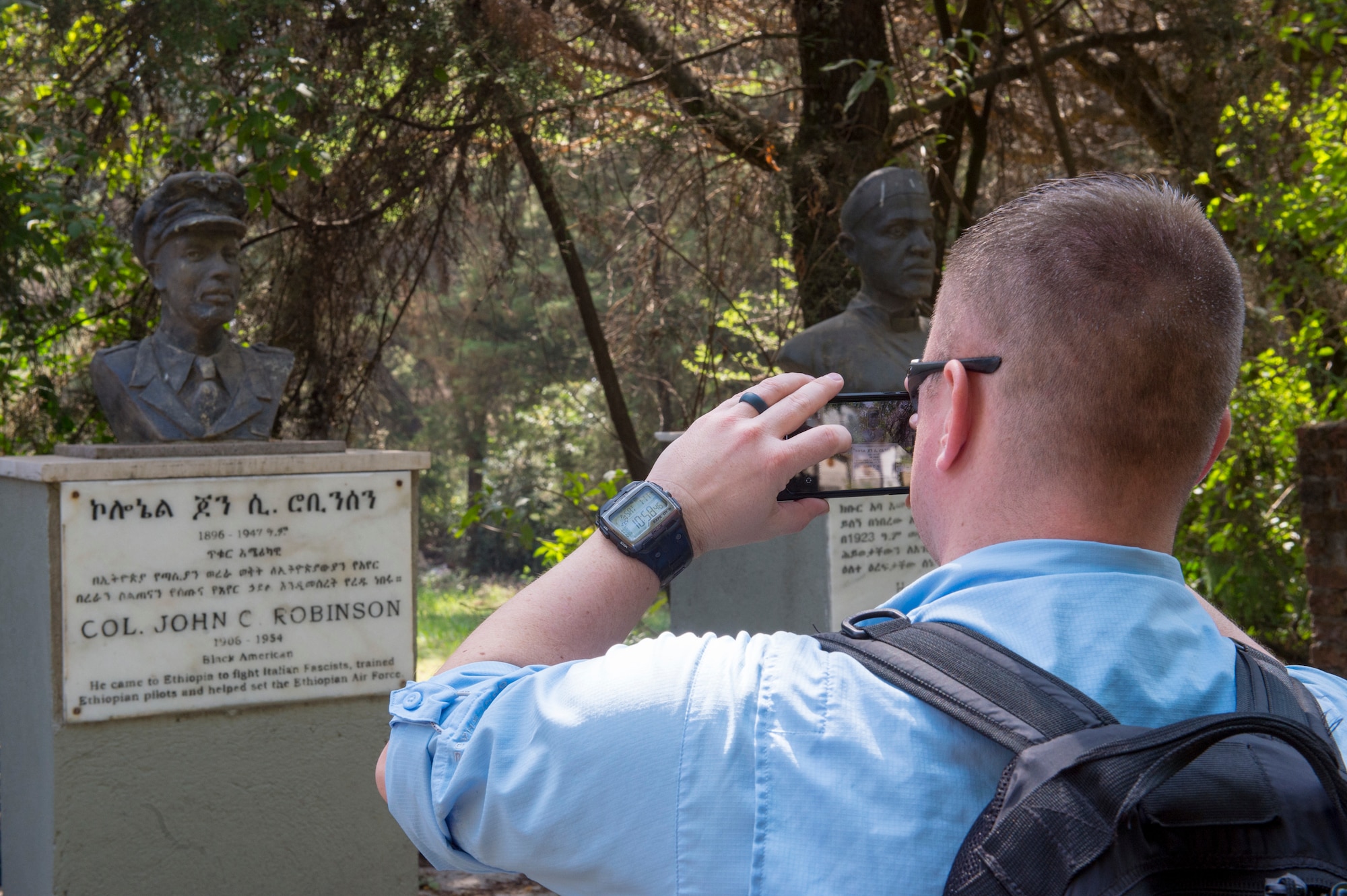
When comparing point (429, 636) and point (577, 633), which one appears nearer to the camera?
point (577, 633)

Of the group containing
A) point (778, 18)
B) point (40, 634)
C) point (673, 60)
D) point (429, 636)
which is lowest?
point (429, 636)

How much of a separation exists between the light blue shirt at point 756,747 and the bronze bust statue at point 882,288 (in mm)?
3457

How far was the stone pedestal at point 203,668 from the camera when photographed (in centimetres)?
353

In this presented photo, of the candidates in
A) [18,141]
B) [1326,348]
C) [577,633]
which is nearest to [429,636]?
[18,141]

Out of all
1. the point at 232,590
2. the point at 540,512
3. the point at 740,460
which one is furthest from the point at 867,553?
the point at 540,512

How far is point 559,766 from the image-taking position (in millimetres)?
850

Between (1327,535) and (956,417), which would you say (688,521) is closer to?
(956,417)

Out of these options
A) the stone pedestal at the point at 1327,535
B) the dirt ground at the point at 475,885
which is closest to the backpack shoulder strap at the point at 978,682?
the dirt ground at the point at 475,885

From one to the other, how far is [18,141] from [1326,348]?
5.86 m

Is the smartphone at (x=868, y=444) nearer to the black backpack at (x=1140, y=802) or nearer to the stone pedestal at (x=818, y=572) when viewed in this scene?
the black backpack at (x=1140, y=802)

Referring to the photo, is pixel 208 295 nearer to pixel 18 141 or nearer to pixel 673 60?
pixel 18 141

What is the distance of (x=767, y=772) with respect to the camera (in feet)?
2.73

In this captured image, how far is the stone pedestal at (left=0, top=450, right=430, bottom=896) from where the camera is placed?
11.6ft

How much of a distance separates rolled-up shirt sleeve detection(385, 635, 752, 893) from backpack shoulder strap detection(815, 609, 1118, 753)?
0.46 feet
